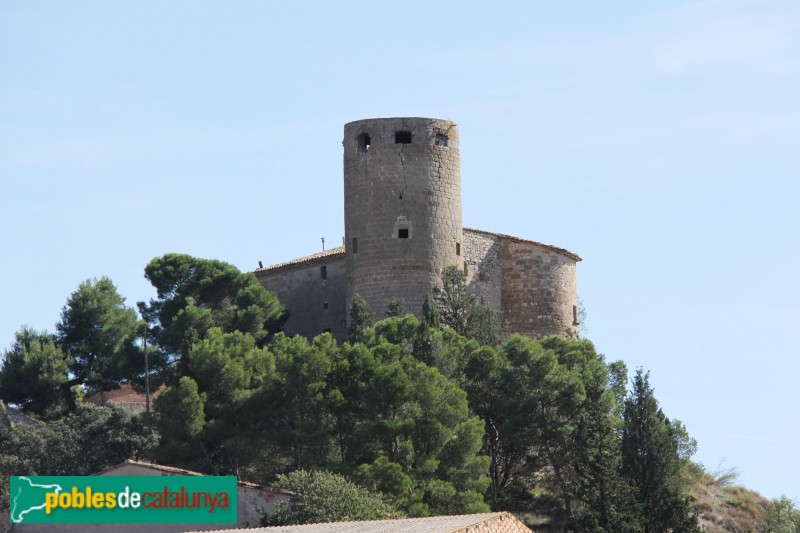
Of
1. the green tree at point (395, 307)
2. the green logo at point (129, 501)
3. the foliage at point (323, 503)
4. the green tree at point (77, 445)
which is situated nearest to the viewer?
the green logo at point (129, 501)

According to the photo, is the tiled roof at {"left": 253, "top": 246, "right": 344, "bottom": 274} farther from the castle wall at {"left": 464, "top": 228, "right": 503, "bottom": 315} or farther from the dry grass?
the dry grass

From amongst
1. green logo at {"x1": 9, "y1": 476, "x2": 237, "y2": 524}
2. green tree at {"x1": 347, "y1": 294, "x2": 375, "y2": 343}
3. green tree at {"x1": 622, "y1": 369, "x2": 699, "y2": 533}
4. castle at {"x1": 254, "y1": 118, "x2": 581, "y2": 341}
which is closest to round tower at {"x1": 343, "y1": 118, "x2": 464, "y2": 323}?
castle at {"x1": 254, "y1": 118, "x2": 581, "y2": 341}

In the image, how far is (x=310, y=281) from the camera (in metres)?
58.1

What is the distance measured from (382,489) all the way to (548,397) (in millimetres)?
7396

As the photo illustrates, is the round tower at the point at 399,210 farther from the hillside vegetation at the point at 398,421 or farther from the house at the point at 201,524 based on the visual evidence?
the house at the point at 201,524

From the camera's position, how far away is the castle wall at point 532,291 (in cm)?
5744

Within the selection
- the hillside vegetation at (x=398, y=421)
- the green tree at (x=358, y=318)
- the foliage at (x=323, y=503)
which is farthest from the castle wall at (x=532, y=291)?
the foliage at (x=323, y=503)

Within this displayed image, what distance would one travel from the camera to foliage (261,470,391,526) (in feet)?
123

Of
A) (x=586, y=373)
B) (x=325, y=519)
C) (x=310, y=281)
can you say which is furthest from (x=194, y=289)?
(x=325, y=519)

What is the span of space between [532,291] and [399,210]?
17.5 feet

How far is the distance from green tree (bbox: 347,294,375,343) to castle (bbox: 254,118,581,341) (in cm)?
130

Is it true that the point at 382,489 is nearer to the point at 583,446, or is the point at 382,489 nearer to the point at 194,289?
the point at 583,446

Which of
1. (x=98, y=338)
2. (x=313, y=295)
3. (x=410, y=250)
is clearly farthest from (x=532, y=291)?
(x=98, y=338)

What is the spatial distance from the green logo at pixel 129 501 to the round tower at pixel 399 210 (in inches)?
667
